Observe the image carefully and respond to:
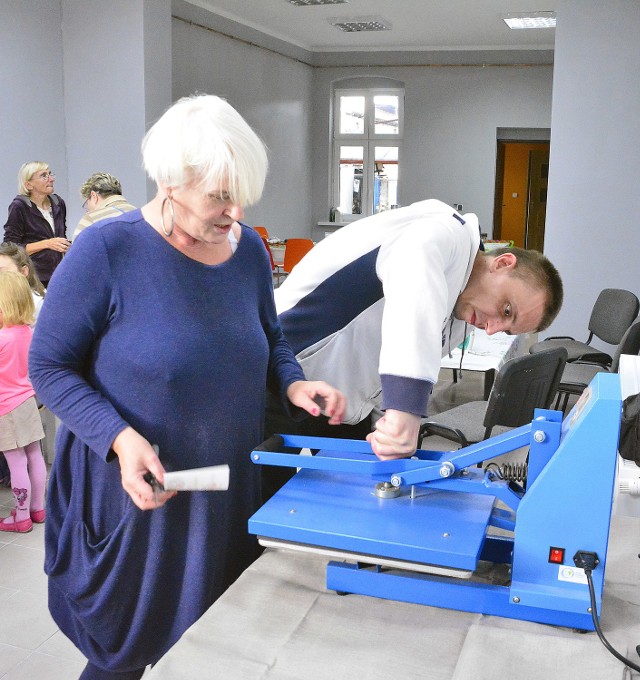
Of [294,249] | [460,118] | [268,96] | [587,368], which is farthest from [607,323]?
[460,118]

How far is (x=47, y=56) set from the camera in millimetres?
6102

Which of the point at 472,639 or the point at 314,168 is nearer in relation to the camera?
the point at 472,639

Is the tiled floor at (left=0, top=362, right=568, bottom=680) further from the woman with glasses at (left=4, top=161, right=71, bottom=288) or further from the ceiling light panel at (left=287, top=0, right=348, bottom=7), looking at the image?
the ceiling light panel at (left=287, top=0, right=348, bottom=7)

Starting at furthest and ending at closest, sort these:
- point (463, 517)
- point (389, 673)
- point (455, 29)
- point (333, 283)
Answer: point (455, 29) < point (333, 283) < point (463, 517) < point (389, 673)

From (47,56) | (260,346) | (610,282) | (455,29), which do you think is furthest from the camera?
(455,29)

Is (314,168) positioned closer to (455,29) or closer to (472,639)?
(455,29)

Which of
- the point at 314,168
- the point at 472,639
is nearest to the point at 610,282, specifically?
the point at 472,639

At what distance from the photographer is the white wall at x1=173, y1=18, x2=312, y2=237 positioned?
8281mm

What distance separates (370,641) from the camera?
0.94 m

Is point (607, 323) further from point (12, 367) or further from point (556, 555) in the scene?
point (556, 555)

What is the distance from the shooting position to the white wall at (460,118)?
33.9 ft

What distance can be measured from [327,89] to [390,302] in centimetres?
1058

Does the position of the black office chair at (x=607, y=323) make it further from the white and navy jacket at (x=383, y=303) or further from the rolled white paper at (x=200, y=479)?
the rolled white paper at (x=200, y=479)

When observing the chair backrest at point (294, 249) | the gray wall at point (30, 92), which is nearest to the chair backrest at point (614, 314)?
the chair backrest at point (294, 249)
